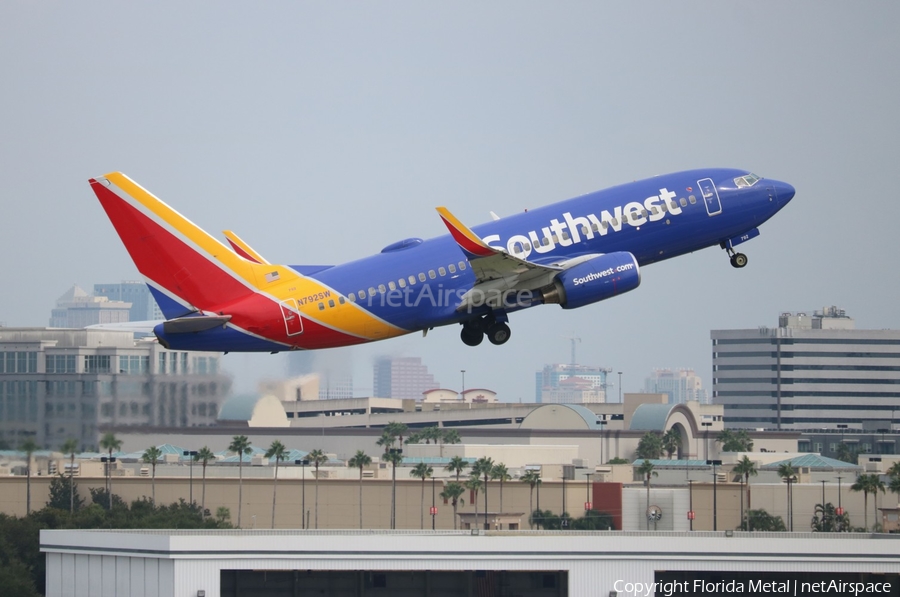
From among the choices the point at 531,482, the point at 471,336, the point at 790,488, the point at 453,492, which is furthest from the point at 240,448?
the point at 471,336

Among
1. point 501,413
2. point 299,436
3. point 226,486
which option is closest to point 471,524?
point 226,486

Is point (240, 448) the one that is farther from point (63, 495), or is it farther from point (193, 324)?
point (193, 324)

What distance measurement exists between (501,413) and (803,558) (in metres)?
138

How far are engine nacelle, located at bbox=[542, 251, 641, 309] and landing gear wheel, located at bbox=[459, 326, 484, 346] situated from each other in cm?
400

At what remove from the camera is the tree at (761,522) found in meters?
102

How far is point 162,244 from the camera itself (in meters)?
53.3

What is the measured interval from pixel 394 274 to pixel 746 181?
54.5 ft

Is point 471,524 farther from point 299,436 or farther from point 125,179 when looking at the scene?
point 125,179

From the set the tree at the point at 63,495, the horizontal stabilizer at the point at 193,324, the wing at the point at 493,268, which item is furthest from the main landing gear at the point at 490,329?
the tree at the point at 63,495

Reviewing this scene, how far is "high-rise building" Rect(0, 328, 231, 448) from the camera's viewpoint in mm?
61219

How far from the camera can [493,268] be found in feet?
177

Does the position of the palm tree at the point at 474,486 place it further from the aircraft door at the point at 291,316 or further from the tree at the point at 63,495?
the aircraft door at the point at 291,316

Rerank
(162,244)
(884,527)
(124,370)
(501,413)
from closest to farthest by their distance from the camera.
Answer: (162,244) → (124,370) → (884,527) → (501,413)

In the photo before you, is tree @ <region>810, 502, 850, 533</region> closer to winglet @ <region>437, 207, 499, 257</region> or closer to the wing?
the wing
